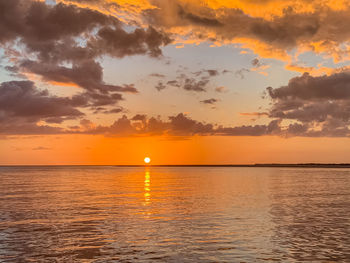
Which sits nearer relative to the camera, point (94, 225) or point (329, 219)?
point (94, 225)

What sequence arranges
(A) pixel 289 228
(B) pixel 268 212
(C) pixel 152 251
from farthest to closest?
(B) pixel 268 212 → (A) pixel 289 228 → (C) pixel 152 251

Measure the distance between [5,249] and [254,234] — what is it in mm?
16414

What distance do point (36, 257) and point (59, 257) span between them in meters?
1.24

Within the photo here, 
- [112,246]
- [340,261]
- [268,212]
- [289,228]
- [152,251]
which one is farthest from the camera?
[268,212]

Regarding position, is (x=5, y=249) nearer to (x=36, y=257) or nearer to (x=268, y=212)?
(x=36, y=257)

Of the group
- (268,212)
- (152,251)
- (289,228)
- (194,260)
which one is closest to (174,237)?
(152,251)

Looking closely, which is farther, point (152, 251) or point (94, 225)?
point (94, 225)

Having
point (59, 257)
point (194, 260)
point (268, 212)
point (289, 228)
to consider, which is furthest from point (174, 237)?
point (268, 212)

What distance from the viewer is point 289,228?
26.6 metres

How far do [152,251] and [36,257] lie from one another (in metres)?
6.42

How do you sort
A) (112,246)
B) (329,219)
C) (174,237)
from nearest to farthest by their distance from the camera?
(112,246)
(174,237)
(329,219)

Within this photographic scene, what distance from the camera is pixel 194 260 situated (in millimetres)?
17812

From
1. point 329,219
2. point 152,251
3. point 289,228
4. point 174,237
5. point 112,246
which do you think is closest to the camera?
point 152,251

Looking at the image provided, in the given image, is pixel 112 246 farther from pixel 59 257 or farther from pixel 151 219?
pixel 151 219
